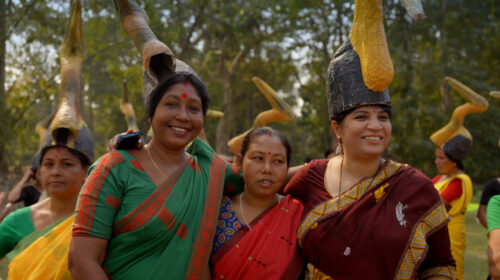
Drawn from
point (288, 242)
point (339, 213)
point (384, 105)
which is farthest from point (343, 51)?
point (288, 242)

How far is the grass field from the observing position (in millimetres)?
7577

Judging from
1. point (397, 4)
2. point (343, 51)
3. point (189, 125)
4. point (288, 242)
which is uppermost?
point (397, 4)

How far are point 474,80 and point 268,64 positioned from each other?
837cm

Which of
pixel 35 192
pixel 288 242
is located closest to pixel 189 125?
pixel 288 242

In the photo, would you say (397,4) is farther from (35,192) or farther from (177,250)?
(177,250)

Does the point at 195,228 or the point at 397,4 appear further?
the point at 397,4

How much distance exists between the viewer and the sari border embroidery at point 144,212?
2164mm

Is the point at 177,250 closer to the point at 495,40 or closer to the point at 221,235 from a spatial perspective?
the point at 221,235

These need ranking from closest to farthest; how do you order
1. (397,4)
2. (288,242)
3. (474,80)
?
(288,242)
(397,4)
(474,80)

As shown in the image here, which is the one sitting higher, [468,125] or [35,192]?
[468,125]

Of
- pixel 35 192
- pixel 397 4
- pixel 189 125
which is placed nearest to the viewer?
pixel 189 125

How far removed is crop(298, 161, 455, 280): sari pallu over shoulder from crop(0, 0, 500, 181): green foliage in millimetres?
7834

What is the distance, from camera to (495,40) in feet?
66.9

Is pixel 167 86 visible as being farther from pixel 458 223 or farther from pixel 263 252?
pixel 458 223
